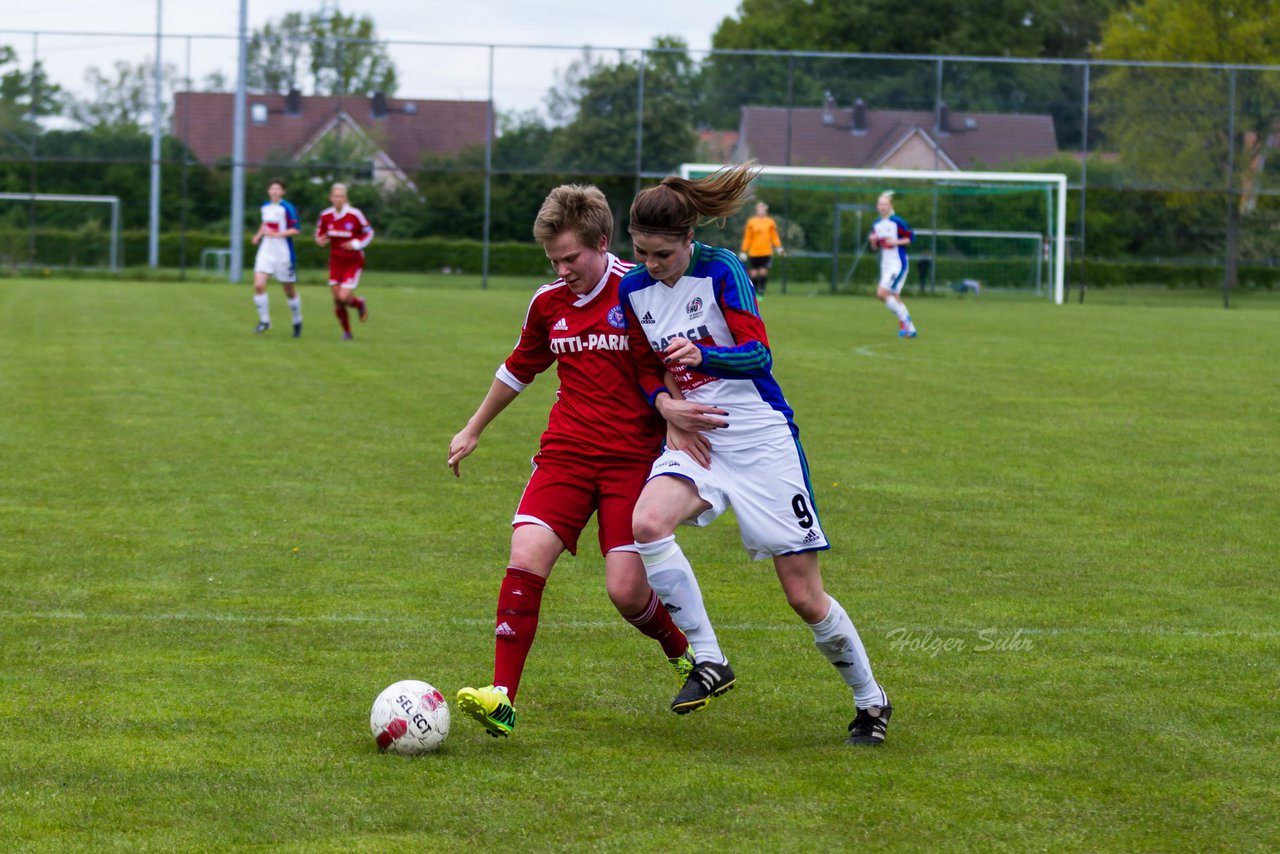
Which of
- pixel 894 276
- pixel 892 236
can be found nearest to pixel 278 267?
pixel 894 276

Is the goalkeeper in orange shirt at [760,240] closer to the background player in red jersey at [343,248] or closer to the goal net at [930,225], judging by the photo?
the goal net at [930,225]

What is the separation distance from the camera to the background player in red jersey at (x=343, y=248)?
1889 centimetres

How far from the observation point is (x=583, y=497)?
15.6 ft

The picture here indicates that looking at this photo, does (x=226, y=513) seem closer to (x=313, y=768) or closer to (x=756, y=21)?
(x=313, y=768)

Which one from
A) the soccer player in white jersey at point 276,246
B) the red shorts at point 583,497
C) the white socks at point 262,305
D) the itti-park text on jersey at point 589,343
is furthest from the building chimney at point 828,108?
the red shorts at point 583,497

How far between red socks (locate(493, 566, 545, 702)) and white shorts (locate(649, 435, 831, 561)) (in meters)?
0.50

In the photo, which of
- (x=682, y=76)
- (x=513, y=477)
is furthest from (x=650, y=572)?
(x=682, y=76)

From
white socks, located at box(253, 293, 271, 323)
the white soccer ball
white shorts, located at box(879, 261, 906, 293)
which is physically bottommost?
the white soccer ball

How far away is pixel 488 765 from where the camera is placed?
167 inches

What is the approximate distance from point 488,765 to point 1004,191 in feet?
→ 111

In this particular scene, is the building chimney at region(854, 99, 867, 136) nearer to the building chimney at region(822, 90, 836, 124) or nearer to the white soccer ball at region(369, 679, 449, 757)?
the building chimney at region(822, 90, 836, 124)

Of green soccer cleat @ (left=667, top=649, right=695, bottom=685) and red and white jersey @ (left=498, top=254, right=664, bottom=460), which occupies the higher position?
red and white jersey @ (left=498, top=254, right=664, bottom=460)

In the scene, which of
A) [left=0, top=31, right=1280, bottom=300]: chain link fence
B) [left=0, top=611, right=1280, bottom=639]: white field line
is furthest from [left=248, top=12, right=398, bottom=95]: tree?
[left=0, top=611, right=1280, bottom=639]: white field line

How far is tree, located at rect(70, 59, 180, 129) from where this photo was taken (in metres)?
36.6
